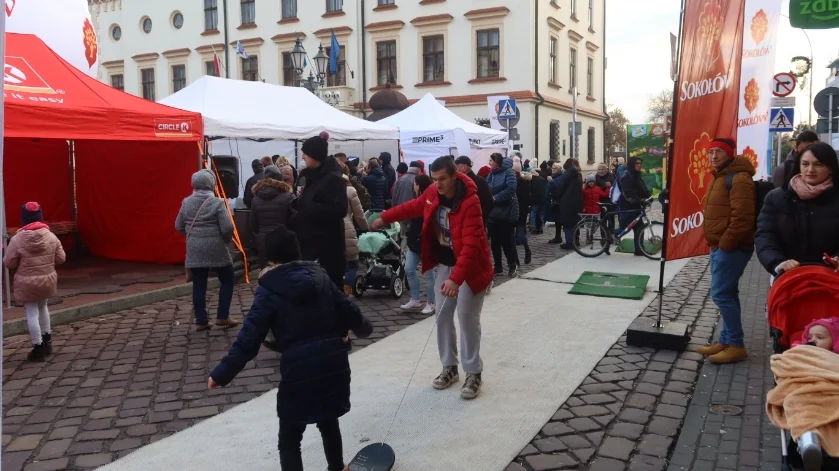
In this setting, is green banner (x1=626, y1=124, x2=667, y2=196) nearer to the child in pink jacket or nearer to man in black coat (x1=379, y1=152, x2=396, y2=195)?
man in black coat (x1=379, y1=152, x2=396, y2=195)

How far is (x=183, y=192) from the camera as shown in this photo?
10844mm

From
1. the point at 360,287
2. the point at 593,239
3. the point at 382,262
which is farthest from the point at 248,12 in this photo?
the point at 360,287

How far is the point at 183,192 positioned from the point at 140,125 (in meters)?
2.10

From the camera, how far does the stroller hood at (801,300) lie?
3803 millimetres

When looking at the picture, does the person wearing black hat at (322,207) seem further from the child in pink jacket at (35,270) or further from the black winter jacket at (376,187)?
the black winter jacket at (376,187)

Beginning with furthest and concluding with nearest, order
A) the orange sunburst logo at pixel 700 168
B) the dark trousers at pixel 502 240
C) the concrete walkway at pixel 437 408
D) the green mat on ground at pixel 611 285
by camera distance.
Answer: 1. the dark trousers at pixel 502 240
2. the green mat on ground at pixel 611 285
3. the orange sunburst logo at pixel 700 168
4. the concrete walkway at pixel 437 408

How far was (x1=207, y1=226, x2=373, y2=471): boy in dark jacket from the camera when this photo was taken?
3.43 meters

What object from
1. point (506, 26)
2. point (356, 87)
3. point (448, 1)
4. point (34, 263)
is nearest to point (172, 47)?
point (356, 87)

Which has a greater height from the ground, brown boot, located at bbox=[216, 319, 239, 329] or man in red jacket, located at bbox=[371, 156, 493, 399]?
man in red jacket, located at bbox=[371, 156, 493, 399]

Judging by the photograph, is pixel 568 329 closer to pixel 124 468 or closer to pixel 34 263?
pixel 124 468

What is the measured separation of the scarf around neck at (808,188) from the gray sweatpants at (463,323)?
219cm

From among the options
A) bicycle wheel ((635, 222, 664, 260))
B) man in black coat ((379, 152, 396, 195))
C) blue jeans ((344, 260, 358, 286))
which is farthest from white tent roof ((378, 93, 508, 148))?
blue jeans ((344, 260, 358, 286))

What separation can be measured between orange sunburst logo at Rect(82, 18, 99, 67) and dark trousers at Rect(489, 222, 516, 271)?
283 inches

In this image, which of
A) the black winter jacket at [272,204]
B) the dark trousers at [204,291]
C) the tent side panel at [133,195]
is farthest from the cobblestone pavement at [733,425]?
the tent side panel at [133,195]
